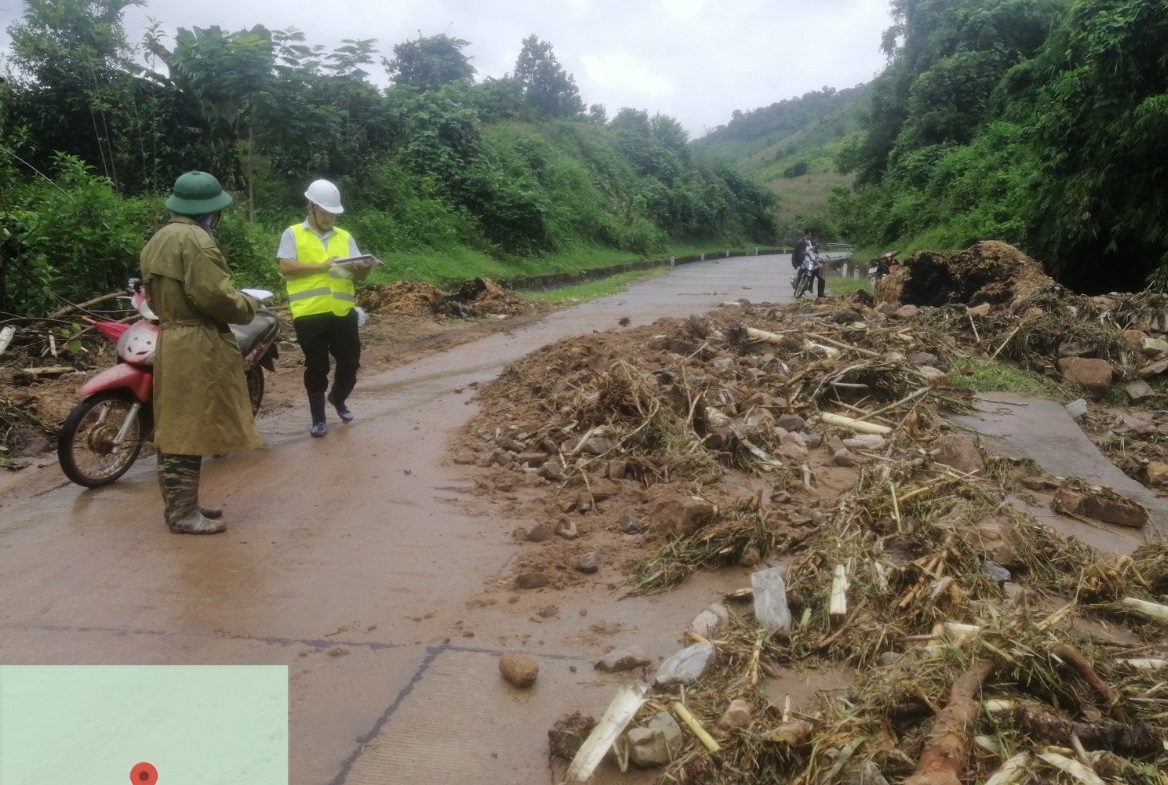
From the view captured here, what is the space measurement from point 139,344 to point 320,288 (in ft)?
4.18

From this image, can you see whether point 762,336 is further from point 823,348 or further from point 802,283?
point 802,283

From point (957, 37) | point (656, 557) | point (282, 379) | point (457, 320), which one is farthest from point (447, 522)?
point (957, 37)

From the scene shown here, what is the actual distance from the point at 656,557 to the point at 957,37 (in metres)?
31.5

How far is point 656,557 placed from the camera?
4023 millimetres

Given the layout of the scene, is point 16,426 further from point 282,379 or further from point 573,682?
point 573,682

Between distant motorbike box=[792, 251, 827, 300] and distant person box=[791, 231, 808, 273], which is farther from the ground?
distant person box=[791, 231, 808, 273]

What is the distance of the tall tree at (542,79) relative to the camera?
43.7 metres

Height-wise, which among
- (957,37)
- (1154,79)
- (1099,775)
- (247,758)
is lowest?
(1099,775)

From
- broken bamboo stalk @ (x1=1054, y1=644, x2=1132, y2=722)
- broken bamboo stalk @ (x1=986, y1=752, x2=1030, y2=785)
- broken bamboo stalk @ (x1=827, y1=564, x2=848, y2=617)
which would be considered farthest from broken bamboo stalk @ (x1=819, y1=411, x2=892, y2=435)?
broken bamboo stalk @ (x1=986, y1=752, x2=1030, y2=785)

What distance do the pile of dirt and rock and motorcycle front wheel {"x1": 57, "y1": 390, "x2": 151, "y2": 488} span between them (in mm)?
2160

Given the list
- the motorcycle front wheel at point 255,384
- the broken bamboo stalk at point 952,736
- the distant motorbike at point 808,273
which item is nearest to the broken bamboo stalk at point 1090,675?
the broken bamboo stalk at point 952,736

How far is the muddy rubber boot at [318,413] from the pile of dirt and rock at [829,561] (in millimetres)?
1156

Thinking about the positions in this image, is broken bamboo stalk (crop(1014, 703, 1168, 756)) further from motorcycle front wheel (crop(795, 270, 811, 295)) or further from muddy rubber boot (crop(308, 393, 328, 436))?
motorcycle front wheel (crop(795, 270, 811, 295))

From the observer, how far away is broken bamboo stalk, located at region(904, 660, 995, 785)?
2342mm
